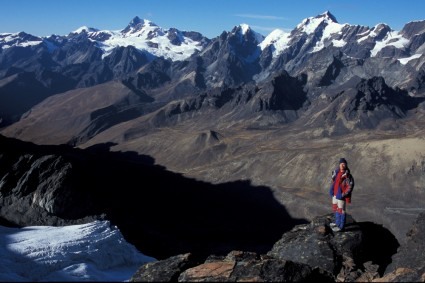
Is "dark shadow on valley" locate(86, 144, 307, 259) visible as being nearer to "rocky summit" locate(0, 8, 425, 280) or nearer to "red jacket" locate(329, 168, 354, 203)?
"rocky summit" locate(0, 8, 425, 280)

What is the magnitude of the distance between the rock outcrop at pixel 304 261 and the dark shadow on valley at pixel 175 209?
38.3 m

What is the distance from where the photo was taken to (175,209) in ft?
327

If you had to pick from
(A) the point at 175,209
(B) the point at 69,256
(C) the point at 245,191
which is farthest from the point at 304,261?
(C) the point at 245,191

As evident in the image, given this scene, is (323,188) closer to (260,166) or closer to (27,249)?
(260,166)

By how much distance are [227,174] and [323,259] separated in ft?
355

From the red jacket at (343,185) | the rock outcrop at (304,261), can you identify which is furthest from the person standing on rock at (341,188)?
the rock outcrop at (304,261)

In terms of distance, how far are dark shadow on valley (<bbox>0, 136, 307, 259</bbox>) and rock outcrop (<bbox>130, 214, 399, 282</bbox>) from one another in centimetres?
3829

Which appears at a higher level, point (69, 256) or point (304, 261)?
point (304, 261)

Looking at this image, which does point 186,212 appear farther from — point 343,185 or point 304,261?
point 343,185

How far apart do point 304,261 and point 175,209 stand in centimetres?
7733

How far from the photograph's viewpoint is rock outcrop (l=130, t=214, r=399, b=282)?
18.4 m

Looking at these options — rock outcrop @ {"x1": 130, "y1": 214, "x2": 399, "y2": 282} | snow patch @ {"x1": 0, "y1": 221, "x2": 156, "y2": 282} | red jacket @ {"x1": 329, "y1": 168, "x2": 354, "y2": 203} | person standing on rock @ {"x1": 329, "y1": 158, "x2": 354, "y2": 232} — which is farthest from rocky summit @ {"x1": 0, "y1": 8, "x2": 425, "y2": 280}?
snow patch @ {"x1": 0, "y1": 221, "x2": 156, "y2": 282}

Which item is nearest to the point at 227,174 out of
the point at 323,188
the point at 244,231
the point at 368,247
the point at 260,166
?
the point at 260,166

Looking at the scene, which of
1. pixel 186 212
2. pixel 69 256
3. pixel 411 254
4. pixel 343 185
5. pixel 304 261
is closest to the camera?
pixel 304 261
